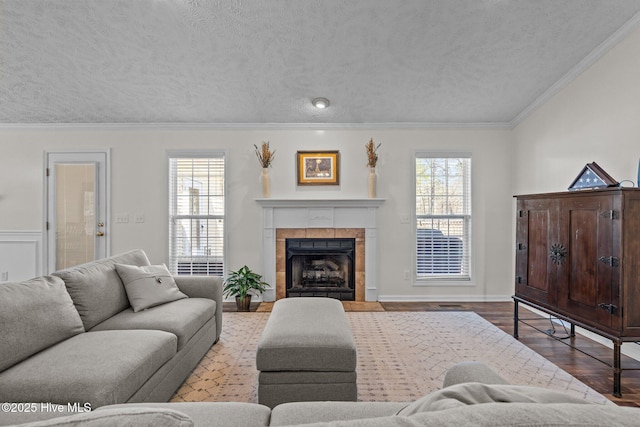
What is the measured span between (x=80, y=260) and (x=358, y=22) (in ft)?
15.6

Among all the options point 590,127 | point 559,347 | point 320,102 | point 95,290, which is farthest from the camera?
point 320,102

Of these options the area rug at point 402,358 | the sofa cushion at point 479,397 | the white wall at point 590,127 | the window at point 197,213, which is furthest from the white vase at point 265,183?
the sofa cushion at point 479,397

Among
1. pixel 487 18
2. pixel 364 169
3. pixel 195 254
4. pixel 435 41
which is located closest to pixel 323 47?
pixel 435 41

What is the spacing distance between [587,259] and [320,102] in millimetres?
3131

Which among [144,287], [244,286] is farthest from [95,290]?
[244,286]

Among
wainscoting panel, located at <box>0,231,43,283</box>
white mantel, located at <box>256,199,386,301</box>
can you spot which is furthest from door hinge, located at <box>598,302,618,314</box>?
wainscoting panel, located at <box>0,231,43,283</box>

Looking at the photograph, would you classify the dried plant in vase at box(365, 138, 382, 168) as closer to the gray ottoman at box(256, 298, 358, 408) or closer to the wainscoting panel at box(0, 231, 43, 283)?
the gray ottoman at box(256, 298, 358, 408)

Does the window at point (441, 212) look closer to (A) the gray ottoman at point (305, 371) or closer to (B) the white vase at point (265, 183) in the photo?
(B) the white vase at point (265, 183)

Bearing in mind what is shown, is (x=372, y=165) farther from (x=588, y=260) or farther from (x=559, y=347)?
(x=559, y=347)

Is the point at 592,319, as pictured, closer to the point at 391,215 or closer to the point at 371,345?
the point at 371,345

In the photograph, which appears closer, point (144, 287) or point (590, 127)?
point (144, 287)

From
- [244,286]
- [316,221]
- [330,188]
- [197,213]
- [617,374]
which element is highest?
[330,188]

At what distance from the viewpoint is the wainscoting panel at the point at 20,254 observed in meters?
4.73

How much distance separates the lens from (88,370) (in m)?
1.57
